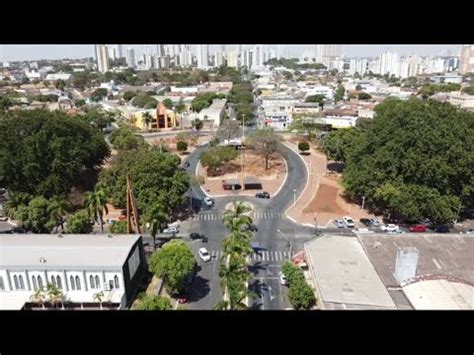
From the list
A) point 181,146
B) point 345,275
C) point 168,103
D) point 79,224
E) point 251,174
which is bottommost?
point 251,174

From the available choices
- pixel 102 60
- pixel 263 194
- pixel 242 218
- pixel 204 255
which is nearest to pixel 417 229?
pixel 263 194

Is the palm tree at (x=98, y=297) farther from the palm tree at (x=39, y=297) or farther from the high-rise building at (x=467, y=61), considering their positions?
the high-rise building at (x=467, y=61)

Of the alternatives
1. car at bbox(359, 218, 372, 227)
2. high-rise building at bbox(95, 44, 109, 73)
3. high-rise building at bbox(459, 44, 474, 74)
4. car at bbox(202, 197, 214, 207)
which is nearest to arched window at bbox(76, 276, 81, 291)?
car at bbox(202, 197, 214, 207)

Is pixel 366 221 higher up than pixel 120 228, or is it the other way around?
pixel 120 228

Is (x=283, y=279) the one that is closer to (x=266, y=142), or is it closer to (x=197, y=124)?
(x=266, y=142)

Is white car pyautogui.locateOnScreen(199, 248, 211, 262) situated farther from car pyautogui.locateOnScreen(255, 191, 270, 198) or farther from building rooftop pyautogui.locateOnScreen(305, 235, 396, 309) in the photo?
car pyautogui.locateOnScreen(255, 191, 270, 198)
